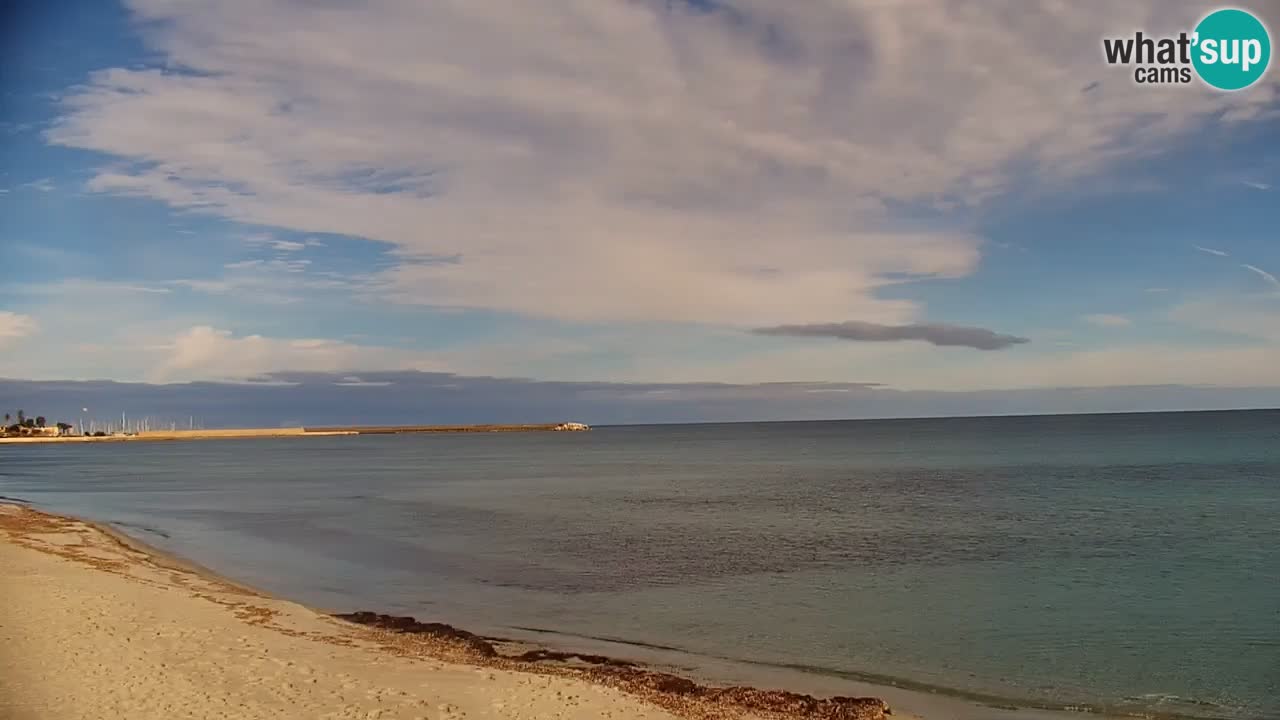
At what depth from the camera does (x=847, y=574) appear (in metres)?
26.3

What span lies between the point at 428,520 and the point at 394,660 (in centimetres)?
2994

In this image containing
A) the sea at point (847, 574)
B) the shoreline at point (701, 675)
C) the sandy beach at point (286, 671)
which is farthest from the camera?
the sea at point (847, 574)

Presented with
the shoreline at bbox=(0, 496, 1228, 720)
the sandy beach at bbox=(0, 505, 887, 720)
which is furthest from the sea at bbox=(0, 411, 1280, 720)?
the sandy beach at bbox=(0, 505, 887, 720)

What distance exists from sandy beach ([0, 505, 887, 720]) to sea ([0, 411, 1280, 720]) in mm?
2205

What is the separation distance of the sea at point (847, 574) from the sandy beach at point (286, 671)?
A: 7.23ft

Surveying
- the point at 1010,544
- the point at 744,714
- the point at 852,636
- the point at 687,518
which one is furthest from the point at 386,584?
the point at 1010,544

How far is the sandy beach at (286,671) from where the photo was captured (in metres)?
12.2

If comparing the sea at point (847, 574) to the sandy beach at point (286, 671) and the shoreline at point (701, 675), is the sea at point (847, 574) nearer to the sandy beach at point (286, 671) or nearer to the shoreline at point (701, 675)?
the shoreline at point (701, 675)

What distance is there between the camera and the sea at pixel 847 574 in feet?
54.6

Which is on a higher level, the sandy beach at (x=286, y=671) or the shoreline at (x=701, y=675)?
the sandy beach at (x=286, y=671)

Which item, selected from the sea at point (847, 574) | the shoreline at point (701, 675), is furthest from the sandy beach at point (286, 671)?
the sea at point (847, 574)

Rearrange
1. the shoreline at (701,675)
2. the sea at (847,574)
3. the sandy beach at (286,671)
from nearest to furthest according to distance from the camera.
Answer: the sandy beach at (286,671) < the shoreline at (701,675) < the sea at (847,574)

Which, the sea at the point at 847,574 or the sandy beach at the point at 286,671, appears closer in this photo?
the sandy beach at the point at 286,671

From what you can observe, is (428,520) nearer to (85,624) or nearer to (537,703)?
(85,624)
